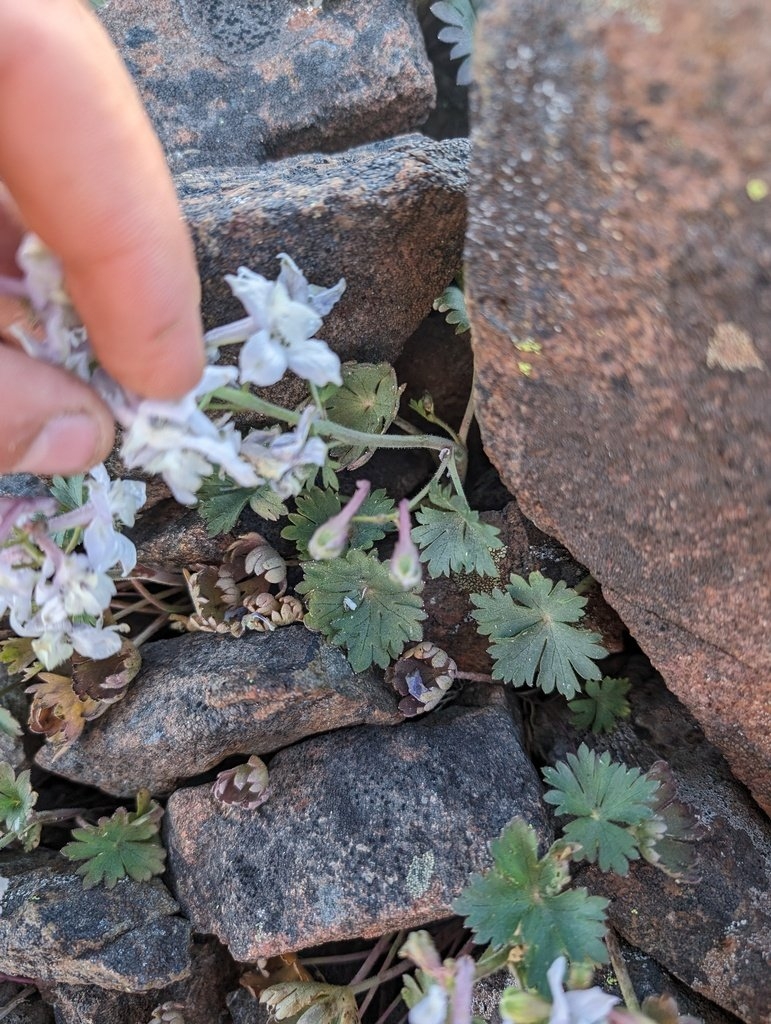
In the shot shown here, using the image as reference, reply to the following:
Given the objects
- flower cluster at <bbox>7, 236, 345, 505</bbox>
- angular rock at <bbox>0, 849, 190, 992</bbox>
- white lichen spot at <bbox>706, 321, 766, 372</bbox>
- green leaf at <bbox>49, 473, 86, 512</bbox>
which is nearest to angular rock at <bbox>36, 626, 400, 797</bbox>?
angular rock at <bbox>0, 849, 190, 992</bbox>

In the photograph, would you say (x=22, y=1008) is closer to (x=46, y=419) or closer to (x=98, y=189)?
(x=46, y=419)

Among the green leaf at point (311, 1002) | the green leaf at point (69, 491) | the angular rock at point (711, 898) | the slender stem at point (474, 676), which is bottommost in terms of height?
the green leaf at point (311, 1002)

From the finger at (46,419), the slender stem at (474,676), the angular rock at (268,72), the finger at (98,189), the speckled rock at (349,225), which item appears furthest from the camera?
the angular rock at (268,72)

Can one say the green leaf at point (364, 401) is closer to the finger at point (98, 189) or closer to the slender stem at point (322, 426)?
the slender stem at point (322, 426)

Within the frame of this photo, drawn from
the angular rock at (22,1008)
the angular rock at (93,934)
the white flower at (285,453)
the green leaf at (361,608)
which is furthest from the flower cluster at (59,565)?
the angular rock at (22,1008)

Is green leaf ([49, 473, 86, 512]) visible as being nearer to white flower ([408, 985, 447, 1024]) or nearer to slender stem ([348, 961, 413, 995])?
white flower ([408, 985, 447, 1024])

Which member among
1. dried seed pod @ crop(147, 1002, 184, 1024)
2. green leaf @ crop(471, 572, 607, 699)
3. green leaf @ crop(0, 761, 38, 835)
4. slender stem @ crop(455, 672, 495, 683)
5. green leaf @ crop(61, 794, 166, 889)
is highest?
green leaf @ crop(471, 572, 607, 699)
